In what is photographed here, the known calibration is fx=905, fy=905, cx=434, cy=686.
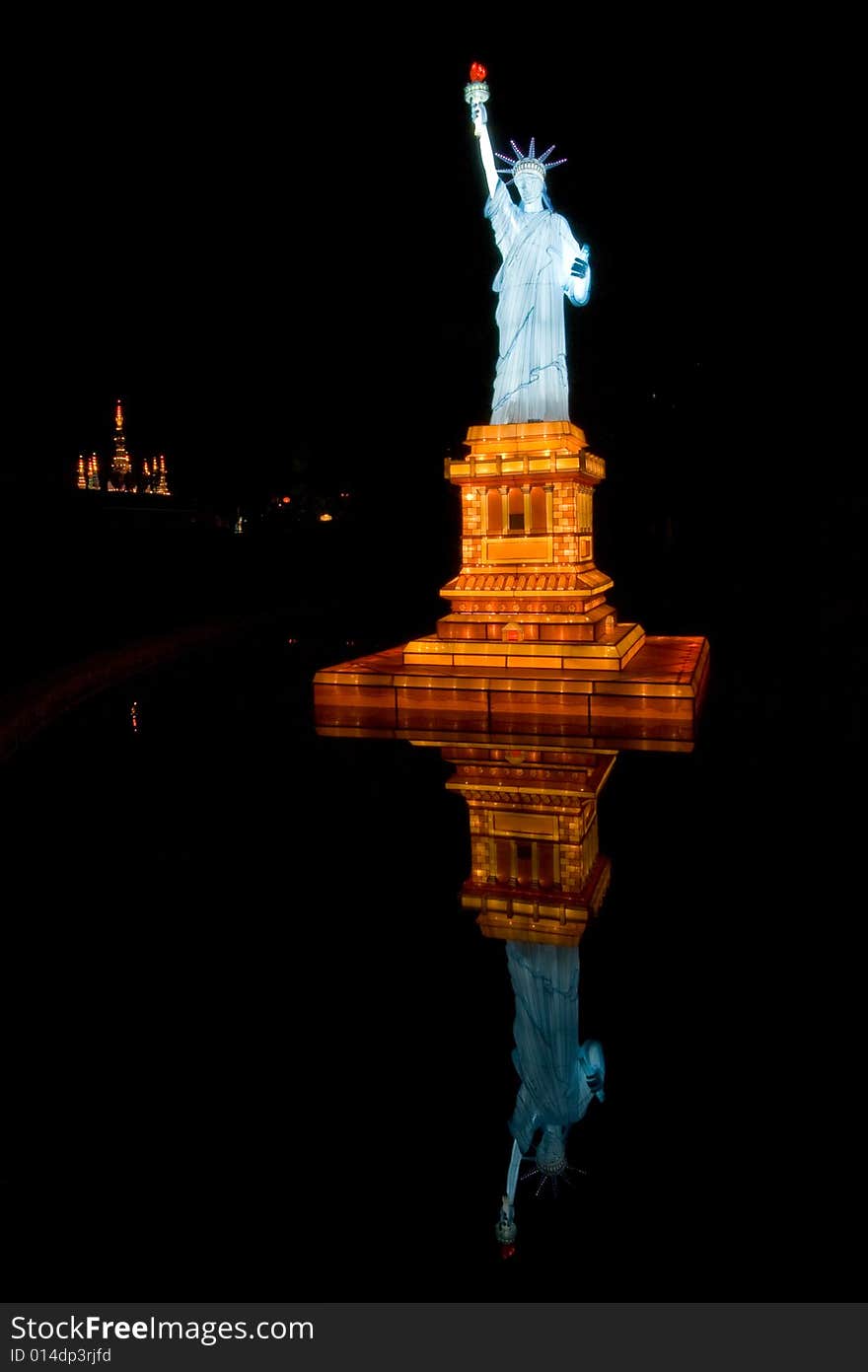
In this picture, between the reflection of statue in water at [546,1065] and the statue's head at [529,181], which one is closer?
the reflection of statue in water at [546,1065]

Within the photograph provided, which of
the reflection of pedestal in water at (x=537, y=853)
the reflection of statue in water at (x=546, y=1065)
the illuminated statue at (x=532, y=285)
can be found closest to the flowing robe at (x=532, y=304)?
the illuminated statue at (x=532, y=285)

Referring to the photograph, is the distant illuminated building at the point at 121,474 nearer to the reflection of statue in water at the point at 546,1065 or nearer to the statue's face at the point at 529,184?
the statue's face at the point at 529,184

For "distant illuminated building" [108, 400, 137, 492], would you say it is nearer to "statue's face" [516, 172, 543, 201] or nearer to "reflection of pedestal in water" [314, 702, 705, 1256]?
"statue's face" [516, 172, 543, 201]

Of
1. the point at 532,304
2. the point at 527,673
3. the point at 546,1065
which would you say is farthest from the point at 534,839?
the point at 532,304

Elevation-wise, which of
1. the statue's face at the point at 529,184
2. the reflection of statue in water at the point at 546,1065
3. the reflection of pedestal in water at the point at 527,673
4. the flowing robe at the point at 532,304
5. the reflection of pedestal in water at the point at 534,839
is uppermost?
the statue's face at the point at 529,184

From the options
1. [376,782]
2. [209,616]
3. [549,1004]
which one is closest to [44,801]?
[376,782]

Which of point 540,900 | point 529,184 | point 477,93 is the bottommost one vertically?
point 540,900

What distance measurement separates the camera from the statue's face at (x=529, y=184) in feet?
30.0

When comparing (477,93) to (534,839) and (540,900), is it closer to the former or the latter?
(534,839)

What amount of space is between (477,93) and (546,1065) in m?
8.90

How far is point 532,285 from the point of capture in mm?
9195

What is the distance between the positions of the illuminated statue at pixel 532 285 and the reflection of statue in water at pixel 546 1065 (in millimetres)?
6782

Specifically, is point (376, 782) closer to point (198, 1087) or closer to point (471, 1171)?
point (198, 1087)

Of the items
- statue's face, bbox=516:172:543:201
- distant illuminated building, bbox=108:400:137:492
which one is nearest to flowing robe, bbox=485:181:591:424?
statue's face, bbox=516:172:543:201
